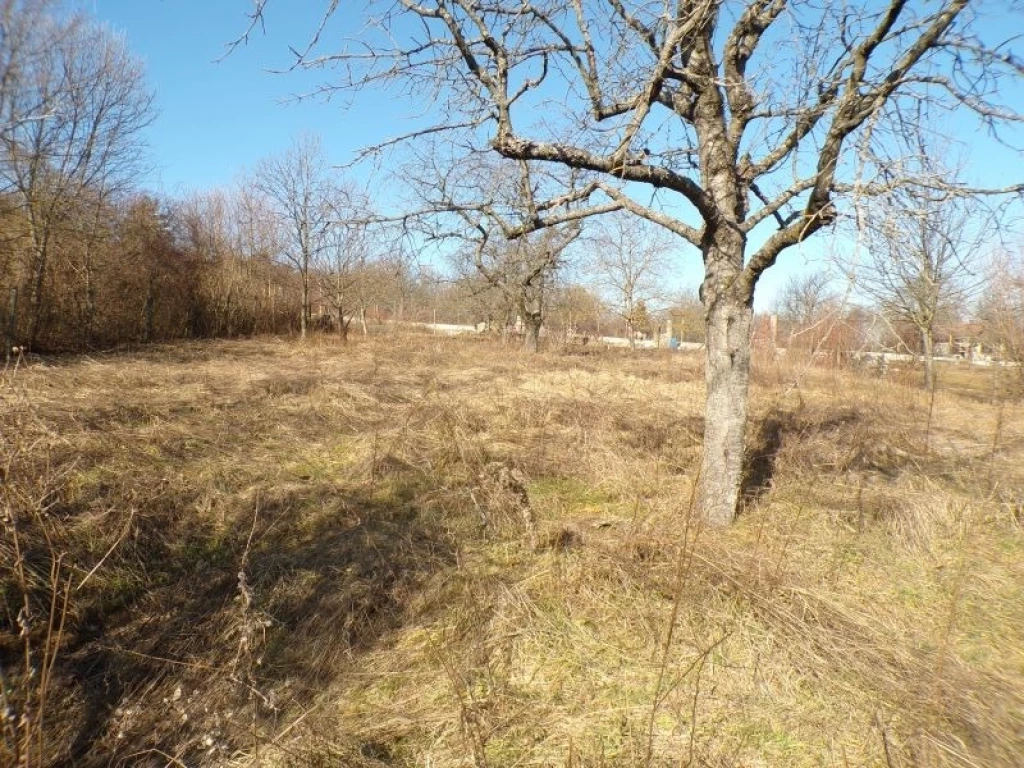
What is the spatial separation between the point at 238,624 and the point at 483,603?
135cm

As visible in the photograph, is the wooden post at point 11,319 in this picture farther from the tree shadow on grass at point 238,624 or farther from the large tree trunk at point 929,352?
the large tree trunk at point 929,352

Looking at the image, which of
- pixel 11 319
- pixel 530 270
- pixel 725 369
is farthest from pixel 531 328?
pixel 725 369

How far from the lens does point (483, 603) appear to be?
2910 millimetres

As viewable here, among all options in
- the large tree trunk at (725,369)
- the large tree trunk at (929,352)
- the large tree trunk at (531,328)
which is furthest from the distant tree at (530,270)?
the large tree trunk at (725,369)

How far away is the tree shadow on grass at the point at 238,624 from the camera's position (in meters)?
2.08

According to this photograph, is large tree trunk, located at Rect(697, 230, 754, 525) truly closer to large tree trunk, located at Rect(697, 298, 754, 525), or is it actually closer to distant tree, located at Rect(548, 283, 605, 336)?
large tree trunk, located at Rect(697, 298, 754, 525)

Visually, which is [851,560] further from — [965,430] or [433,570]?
[965,430]

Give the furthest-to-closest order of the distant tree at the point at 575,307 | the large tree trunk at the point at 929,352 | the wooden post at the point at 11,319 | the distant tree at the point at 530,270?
the distant tree at the point at 575,307, the distant tree at the point at 530,270, the wooden post at the point at 11,319, the large tree trunk at the point at 929,352

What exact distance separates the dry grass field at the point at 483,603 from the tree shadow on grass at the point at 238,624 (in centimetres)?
2

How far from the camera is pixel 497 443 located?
632cm

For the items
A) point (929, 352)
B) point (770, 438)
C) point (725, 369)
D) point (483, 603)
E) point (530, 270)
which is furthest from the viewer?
point (530, 270)

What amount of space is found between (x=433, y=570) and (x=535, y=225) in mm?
2655

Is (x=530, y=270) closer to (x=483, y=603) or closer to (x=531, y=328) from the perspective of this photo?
(x=531, y=328)

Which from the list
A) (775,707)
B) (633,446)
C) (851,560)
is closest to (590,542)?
(775,707)
